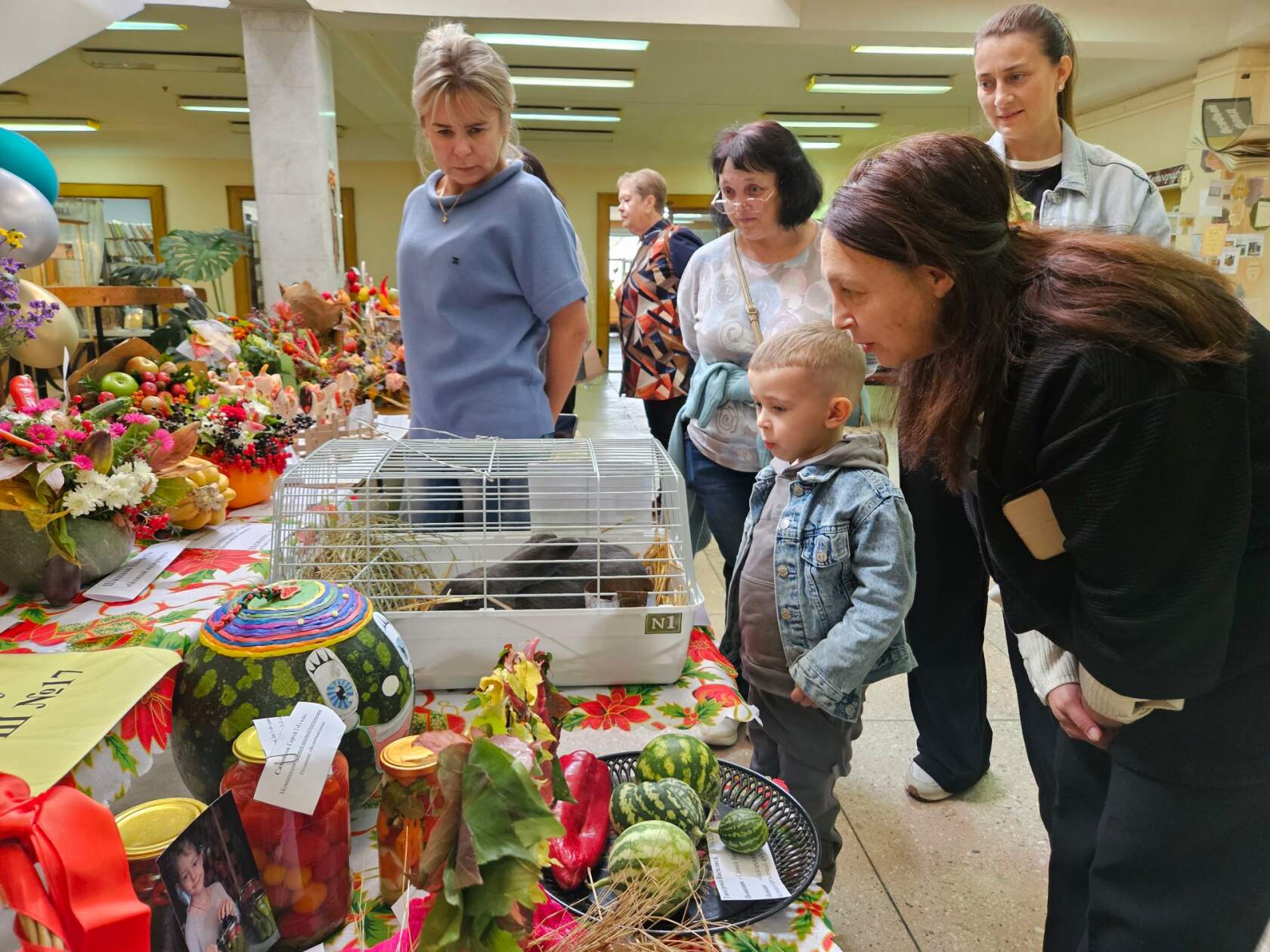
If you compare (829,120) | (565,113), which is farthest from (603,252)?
(829,120)

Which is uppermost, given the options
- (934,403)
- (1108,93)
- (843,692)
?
(1108,93)

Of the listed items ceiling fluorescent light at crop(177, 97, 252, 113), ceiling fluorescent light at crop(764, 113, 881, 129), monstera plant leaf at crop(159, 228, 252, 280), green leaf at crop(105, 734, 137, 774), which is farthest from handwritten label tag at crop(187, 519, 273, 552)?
ceiling fluorescent light at crop(764, 113, 881, 129)

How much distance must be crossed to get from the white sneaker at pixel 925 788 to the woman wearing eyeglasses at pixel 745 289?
2.39 ft

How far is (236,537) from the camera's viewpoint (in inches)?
61.5

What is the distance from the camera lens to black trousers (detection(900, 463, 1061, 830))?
1670 millimetres

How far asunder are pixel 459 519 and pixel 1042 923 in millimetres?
1361

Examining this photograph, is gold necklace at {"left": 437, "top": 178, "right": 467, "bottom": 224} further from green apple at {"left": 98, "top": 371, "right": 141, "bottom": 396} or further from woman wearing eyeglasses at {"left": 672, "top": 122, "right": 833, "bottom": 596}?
green apple at {"left": 98, "top": 371, "right": 141, "bottom": 396}

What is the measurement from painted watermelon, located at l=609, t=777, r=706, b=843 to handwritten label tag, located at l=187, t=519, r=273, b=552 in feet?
3.15

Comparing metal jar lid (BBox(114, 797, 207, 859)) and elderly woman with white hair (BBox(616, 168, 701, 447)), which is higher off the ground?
elderly woman with white hair (BBox(616, 168, 701, 447))

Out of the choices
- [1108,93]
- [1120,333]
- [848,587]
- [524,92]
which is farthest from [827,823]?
[1108,93]

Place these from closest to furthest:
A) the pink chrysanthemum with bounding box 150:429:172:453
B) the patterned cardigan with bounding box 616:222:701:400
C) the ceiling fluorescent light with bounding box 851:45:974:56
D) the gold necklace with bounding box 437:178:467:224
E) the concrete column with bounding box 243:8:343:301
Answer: the pink chrysanthemum with bounding box 150:429:172:453, the gold necklace with bounding box 437:178:467:224, the patterned cardigan with bounding box 616:222:701:400, the concrete column with bounding box 243:8:343:301, the ceiling fluorescent light with bounding box 851:45:974:56

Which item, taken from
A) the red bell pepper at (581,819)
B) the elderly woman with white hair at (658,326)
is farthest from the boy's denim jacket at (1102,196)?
the elderly woman with white hair at (658,326)

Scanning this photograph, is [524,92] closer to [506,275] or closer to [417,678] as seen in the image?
[506,275]

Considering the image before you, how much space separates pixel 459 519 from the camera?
1492 millimetres
